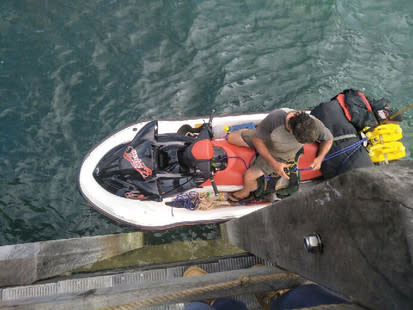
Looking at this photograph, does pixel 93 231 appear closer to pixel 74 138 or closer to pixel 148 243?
pixel 148 243

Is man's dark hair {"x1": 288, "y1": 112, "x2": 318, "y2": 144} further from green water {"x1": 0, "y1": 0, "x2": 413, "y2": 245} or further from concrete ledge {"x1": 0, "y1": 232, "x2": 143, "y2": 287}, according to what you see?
concrete ledge {"x1": 0, "y1": 232, "x2": 143, "y2": 287}

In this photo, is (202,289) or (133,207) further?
(133,207)

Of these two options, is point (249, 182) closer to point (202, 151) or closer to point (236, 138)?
point (236, 138)

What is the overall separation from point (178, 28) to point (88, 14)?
181 cm

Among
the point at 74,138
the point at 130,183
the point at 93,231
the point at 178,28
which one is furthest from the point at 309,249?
the point at 178,28

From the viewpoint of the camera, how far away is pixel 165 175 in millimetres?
3691

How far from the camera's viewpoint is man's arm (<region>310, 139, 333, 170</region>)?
3.50 metres

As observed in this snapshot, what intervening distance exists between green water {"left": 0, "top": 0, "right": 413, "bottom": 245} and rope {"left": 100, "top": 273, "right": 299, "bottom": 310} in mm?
2637

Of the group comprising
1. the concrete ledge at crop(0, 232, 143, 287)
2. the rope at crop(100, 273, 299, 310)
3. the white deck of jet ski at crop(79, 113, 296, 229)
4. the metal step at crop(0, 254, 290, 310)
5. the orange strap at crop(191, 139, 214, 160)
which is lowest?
the metal step at crop(0, 254, 290, 310)

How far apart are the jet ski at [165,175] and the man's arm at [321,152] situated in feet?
0.62

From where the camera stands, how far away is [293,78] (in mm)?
5723

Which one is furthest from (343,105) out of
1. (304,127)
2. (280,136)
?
(304,127)

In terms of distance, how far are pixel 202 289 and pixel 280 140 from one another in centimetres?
184

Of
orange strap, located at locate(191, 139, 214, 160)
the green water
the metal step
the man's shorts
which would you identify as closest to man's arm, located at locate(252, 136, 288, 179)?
the man's shorts
